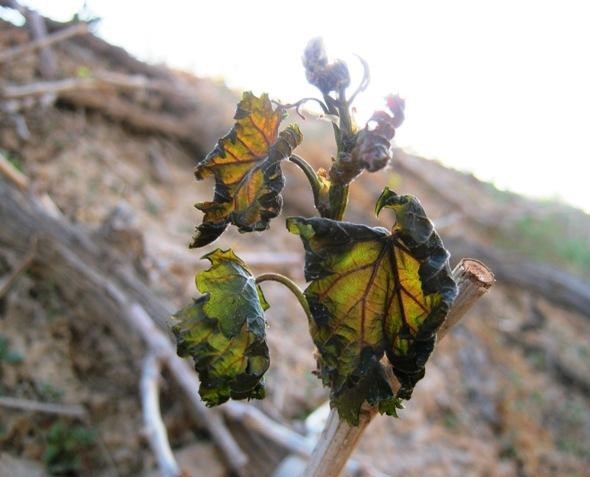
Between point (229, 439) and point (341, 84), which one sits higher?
point (341, 84)

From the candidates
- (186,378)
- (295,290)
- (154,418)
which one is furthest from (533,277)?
(295,290)

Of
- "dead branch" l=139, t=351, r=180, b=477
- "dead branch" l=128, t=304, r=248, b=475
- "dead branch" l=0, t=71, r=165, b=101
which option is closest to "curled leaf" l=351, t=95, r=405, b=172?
"dead branch" l=139, t=351, r=180, b=477

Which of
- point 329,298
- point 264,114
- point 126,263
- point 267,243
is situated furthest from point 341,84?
point 267,243

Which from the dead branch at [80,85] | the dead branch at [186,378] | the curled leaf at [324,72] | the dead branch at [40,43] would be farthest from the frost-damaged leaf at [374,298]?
the dead branch at [40,43]

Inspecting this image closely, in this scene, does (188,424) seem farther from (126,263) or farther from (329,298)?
(329,298)

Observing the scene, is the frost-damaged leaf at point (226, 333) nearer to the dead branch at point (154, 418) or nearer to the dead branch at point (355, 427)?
the dead branch at point (355, 427)

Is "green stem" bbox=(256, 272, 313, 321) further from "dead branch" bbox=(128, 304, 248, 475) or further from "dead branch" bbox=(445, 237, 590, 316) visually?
"dead branch" bbox=(445, 237, 590, 316)
